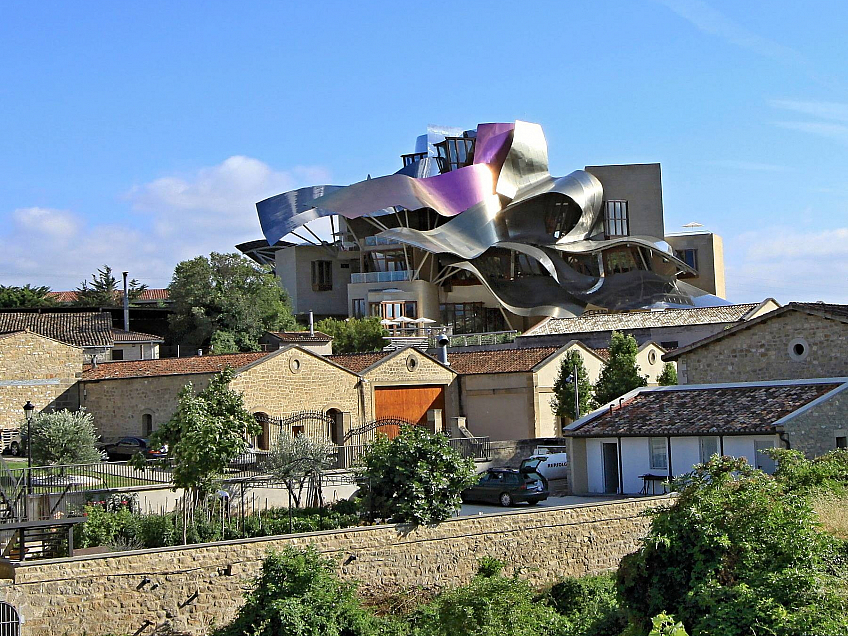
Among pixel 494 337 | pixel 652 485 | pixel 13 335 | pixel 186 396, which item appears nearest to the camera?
pixel 186 396

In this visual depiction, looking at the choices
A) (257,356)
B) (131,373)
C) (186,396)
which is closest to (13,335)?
(131,373)

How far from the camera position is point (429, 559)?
21078 mm

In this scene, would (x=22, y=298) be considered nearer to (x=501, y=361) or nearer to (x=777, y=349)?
(x=501, y=361)

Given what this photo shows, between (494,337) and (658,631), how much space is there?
161 feet

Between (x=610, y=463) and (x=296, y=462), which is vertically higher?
(x=296, y=462)

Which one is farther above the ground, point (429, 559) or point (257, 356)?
point (257, 356)

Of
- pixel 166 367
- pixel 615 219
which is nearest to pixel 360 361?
pixel 166 367

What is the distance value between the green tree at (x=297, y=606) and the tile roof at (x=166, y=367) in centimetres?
1850

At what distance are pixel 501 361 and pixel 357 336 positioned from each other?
19.6 meters

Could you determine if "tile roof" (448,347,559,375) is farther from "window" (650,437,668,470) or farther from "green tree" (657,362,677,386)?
"window" (650,437,668,470)

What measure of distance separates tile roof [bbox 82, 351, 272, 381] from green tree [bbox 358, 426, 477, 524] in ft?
47.8

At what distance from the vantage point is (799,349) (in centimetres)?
2855

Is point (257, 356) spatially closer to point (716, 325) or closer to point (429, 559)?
point (429, 559)

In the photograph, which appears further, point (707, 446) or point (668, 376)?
point (668, 376)
